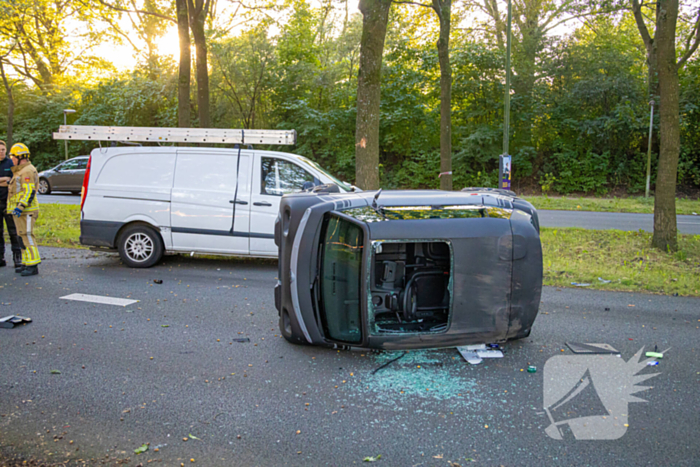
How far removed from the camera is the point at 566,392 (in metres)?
3.85

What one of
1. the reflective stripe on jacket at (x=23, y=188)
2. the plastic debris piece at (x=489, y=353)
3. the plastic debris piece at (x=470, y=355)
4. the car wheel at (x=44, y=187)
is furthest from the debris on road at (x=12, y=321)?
the car wheel at (x=44, y=187)

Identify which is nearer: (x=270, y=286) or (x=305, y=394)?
(x=305, y=394)

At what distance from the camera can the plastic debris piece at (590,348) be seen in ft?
15.3

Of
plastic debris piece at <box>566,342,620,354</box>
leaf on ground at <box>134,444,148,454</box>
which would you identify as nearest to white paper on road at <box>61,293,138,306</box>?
leaf on ground at <box>134,444,148,454</box>

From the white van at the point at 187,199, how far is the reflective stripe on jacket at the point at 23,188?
0.76 meters

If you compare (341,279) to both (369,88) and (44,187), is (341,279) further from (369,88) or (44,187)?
(44,187)

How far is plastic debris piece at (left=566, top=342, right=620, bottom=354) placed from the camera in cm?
467

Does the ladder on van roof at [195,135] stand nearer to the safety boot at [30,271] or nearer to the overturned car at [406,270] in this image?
the safety boot at [30,271]

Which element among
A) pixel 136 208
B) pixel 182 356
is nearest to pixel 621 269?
pixel 182 356

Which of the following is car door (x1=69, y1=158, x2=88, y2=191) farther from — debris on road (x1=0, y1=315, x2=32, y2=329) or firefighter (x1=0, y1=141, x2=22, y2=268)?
debris on road (x1=0, y1=315, x2=32, y2=329)

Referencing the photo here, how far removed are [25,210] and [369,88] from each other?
6.29 m

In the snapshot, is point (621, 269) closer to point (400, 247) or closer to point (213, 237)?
point (400, 247)

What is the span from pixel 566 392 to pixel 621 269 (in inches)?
220

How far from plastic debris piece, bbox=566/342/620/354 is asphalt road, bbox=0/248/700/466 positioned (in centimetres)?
10
